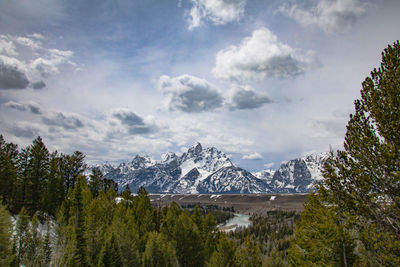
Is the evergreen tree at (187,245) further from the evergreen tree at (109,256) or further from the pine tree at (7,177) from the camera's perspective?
the pine tree at (7,177)

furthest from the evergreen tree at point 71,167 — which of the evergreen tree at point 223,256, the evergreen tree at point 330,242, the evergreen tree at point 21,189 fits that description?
the evergreen tree at point 330,242

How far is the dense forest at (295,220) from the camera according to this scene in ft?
38.5

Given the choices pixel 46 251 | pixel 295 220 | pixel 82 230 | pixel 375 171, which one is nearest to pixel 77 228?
pixel 82 230

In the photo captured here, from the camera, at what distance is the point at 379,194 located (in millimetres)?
12008

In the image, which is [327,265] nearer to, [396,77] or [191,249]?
[396,77]

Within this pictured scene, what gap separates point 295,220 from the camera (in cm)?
2795

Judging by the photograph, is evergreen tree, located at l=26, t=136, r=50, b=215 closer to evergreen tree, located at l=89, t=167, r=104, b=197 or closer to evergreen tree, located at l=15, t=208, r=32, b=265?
evergreen tree, located at l=15, t=208, r=32, b=265

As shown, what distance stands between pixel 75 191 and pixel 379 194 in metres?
52.3

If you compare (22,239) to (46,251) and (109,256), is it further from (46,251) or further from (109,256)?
(109,256)

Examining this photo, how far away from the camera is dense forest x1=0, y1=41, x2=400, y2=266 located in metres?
11.7

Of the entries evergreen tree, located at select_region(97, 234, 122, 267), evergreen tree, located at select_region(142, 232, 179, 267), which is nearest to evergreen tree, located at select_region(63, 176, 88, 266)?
evergreen tree, located at select_region(97, 234, 122, 267)

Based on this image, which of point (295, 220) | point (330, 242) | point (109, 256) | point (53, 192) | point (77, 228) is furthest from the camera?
point (53, 192)

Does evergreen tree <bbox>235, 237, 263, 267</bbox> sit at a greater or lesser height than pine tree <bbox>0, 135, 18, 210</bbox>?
lesser

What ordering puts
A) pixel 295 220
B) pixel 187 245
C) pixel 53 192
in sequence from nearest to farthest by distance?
pixel 295 220 < pixel 187 245 < pixel 53 192
